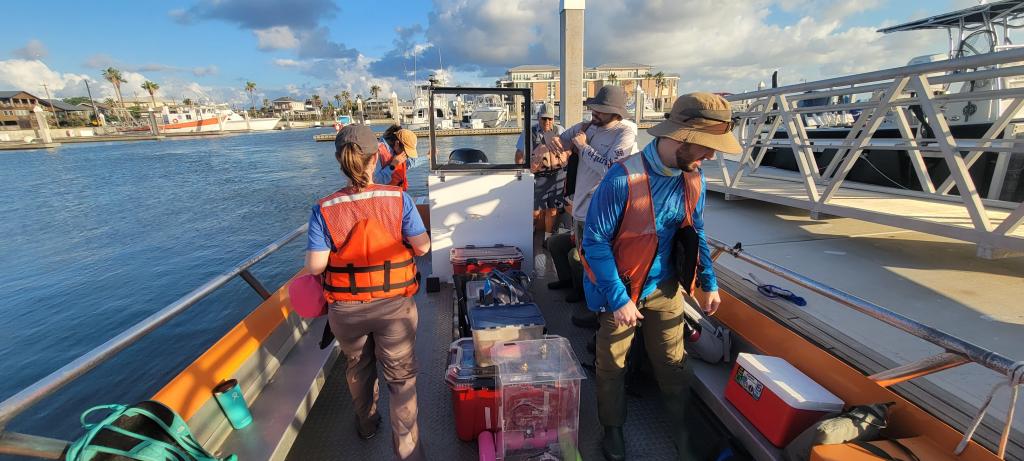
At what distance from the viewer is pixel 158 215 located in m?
14.2

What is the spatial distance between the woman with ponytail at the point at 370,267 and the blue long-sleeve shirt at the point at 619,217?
0.83 metres

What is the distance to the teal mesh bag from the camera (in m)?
1.30

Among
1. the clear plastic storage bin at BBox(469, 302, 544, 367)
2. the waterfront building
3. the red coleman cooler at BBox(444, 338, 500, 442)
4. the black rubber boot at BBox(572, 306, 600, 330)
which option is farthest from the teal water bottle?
the waterfront building

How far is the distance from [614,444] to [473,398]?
76cm

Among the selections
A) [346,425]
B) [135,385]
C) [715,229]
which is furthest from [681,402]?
[135,385]

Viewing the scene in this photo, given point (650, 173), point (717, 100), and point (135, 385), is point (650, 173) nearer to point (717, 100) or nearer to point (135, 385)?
point (717, 100)

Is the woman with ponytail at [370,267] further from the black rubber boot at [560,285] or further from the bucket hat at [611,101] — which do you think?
the black rubber boot at [560,285]

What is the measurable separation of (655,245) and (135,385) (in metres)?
6.57

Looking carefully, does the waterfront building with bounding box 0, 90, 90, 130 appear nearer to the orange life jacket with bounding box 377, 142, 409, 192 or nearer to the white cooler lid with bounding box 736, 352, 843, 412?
the orange life jacket with bounding box 377, 142, 409, 192

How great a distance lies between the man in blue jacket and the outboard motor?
2.66 m

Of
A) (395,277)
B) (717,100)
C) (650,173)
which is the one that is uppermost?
(717,100)

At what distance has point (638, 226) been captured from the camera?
1853 millimetres

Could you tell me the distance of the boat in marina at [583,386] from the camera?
147 centimetres

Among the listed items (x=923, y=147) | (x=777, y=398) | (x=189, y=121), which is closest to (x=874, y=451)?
(x=777, y=398)
